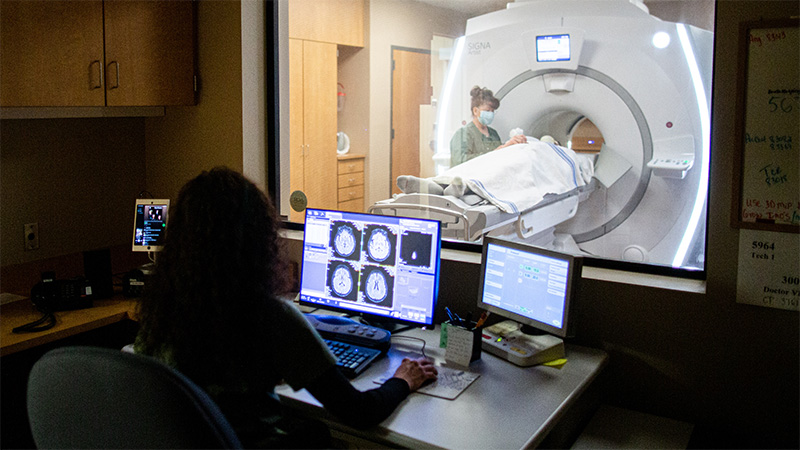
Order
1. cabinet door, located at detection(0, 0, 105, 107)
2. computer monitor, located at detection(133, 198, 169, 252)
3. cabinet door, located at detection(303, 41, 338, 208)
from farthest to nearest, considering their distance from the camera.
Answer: cabinet door, located at detection(303, 41, 338, 208) → computer monitor, located at detection(133, 198, 169, 252) → cabinet door, located at detection(0, 0, 105, 107)

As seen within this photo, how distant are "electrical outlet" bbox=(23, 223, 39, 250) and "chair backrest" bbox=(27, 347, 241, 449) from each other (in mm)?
1619

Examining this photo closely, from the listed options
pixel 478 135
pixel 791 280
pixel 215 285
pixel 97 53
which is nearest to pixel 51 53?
pixel 97 53

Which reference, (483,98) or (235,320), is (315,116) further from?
(235,320)

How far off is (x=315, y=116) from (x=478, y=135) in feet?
4.14

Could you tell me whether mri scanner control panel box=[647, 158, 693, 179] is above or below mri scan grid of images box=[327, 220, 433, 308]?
above

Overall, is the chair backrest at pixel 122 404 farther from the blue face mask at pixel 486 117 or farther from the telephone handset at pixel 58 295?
the blue face mask at pixel 486 117

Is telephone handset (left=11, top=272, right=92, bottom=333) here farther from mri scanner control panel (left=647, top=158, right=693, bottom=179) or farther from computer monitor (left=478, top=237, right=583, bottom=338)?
mri scanner control panel (left=647, top=158, right=693, bottom=179)

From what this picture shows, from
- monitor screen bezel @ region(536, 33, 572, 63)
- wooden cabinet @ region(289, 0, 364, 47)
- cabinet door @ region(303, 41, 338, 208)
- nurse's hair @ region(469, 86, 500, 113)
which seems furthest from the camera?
cabinet door @ region(303, 41, 338, 208)

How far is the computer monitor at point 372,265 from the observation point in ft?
6.08

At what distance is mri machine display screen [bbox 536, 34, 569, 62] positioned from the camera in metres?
2.89

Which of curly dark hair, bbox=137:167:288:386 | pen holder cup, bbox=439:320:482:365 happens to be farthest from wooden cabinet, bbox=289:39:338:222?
curly dark hair, bbox=137:167:288:386

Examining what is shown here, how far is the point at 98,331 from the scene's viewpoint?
2312mm

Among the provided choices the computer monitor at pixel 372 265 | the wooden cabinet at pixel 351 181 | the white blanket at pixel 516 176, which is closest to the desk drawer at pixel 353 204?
the wooden cabinet at pixel 351 181

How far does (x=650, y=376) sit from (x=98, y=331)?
1.82m
